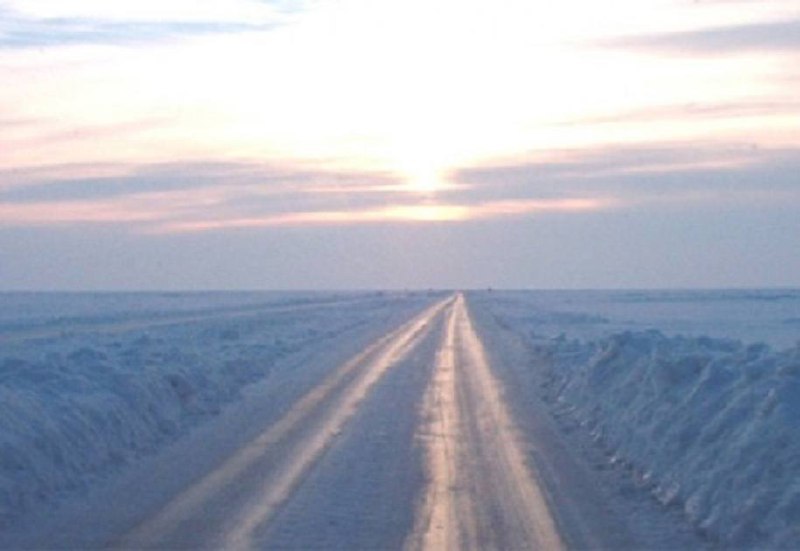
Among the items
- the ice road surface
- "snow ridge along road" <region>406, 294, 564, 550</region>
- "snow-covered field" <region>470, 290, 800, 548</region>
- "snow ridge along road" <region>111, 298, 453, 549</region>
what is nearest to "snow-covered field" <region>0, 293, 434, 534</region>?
the ice road surface

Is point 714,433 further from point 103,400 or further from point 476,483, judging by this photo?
point 103,400

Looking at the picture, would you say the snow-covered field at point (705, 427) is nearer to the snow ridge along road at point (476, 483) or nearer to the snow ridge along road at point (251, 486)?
the snow ridge along road at point (476, 483)

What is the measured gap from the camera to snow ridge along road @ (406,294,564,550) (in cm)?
1369

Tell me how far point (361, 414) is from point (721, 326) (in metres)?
55.9

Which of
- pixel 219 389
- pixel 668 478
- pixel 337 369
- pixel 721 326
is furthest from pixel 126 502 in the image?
pixel 721 326

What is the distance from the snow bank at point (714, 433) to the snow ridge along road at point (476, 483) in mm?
1532

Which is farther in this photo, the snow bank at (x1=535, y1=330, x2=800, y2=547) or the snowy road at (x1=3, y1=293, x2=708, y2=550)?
the snow bank at (x1=535, y1=330, x2=800, y2=547)

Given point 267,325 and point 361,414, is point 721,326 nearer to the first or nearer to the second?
point 267,325

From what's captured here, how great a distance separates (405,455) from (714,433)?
14.6 ft

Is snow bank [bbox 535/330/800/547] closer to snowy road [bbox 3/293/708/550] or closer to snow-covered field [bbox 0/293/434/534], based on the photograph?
snowy road [bbox 3/293/708/550]

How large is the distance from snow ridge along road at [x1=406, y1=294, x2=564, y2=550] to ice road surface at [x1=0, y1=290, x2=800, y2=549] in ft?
0.16

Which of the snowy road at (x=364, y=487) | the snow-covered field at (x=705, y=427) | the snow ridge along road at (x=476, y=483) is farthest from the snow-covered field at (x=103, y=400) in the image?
the snow-covered field at (x=705, y=427)

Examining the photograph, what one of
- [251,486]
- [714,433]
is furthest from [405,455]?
[714,433]

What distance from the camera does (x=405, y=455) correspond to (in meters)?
20.1
